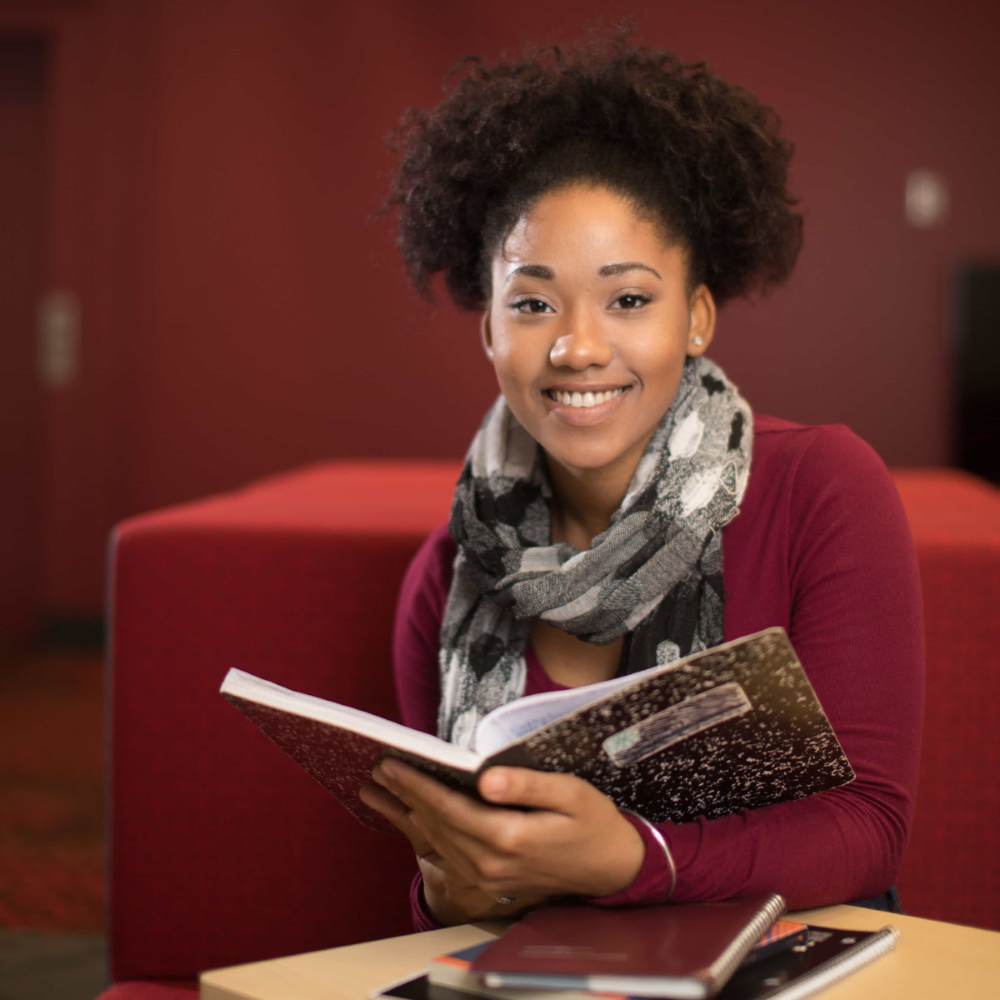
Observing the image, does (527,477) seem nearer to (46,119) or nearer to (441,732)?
(441,732)

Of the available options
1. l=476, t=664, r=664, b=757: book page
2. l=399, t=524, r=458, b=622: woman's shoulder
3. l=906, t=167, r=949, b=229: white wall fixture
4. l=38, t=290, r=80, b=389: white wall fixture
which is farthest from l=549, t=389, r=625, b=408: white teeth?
l=38, t=290, r=80, b=389: white wall fixture

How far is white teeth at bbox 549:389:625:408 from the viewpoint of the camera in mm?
1045

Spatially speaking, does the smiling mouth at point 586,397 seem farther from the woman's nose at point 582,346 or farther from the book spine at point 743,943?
the book spine at point 743,943

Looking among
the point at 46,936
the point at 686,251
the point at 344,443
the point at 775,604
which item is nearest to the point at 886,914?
the point at 775,604

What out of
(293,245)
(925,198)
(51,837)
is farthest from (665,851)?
(293,245)

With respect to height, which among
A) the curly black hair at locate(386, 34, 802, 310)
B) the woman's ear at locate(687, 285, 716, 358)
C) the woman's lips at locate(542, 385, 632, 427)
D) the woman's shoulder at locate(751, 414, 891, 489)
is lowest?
the woman's shoulder at locate(751, 414, 891, 489)

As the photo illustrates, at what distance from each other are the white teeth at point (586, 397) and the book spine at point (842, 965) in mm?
527

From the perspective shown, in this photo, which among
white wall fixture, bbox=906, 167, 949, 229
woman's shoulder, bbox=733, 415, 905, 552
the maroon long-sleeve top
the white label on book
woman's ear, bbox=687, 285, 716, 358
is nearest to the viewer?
the white label on book

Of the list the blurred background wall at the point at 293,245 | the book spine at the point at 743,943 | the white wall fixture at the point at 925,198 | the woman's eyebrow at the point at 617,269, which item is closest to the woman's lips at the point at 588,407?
the woman's eyebrow at the point at 617,269

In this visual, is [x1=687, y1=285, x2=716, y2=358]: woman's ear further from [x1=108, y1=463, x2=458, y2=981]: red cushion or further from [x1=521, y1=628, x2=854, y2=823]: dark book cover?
[x1=521, y1=628, x2=854, y2=823]: dark book cover

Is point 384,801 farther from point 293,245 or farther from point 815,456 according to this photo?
point 293,245

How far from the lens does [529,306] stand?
3.46 feet

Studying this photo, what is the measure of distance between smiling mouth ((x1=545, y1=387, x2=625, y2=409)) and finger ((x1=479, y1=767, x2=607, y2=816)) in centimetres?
43

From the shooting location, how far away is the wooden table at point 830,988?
2.13ft
